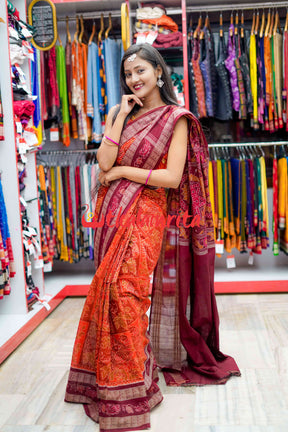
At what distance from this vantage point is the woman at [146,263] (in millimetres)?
2105

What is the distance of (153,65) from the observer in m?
2.29

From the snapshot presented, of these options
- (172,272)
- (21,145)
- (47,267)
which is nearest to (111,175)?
(172,272)

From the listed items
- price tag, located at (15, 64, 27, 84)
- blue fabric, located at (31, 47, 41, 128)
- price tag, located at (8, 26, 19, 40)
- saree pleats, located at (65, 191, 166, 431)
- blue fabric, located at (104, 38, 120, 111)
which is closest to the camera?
saree pleats, located at (65, 191, 166, 431)

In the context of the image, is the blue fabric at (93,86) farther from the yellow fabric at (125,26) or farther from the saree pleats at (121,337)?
the saree pleats at (121,337)

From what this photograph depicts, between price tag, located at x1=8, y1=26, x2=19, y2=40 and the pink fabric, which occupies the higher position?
the pink fabric

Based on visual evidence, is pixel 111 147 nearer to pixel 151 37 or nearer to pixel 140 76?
pixel 140 76

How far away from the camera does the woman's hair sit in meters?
2.27

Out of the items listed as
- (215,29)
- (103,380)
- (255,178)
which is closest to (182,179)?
(103,380)

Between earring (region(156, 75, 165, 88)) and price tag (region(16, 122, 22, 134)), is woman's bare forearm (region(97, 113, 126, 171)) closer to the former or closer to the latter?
earring (region(156, 75, 165, 88))

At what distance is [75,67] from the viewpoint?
13.8 ft

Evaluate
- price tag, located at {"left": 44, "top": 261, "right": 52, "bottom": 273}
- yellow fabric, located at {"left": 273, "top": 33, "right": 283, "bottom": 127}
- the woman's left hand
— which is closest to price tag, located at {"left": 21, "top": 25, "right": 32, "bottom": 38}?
the woman's left hand

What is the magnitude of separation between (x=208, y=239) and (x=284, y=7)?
2.77 metres

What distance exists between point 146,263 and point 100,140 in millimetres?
2226

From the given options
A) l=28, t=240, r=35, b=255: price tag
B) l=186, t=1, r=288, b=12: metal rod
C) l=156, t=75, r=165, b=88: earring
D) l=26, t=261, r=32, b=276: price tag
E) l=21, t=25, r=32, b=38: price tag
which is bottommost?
l=26, t=261, r=32, b=276: price tag
